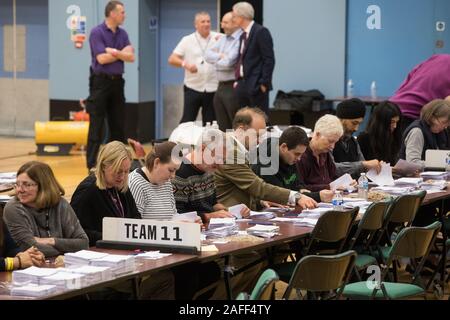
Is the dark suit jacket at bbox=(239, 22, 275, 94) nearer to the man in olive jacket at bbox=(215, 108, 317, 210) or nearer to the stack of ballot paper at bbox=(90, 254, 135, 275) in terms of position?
the man in olive jacket at bbox=(215, 108, 317, 210)

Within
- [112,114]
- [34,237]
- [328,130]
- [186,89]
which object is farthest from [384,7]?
[34,237]

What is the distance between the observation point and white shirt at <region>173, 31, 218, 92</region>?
519 inches

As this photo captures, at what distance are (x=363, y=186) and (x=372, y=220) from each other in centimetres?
127

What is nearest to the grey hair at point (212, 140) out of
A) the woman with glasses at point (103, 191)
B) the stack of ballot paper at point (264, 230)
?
the stack of ballot paper at point (264, 230)

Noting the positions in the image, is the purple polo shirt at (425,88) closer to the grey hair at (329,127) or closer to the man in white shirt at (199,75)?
the man in white shirt at (199,75)

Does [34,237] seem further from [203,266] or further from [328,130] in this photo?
[328,130]

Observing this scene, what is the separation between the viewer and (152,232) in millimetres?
5602

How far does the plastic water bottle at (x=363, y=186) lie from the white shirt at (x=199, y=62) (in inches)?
195

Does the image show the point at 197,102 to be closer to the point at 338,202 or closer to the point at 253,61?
the point at 253,61

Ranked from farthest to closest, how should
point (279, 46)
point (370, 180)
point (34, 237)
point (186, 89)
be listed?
point (279, 46)
point (186, 89)
point (370, 180)
point (34, 237)

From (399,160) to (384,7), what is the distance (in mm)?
5118

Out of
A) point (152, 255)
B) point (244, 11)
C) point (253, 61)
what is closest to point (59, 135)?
point (253, 61)

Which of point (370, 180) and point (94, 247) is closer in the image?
point (94, 247)
